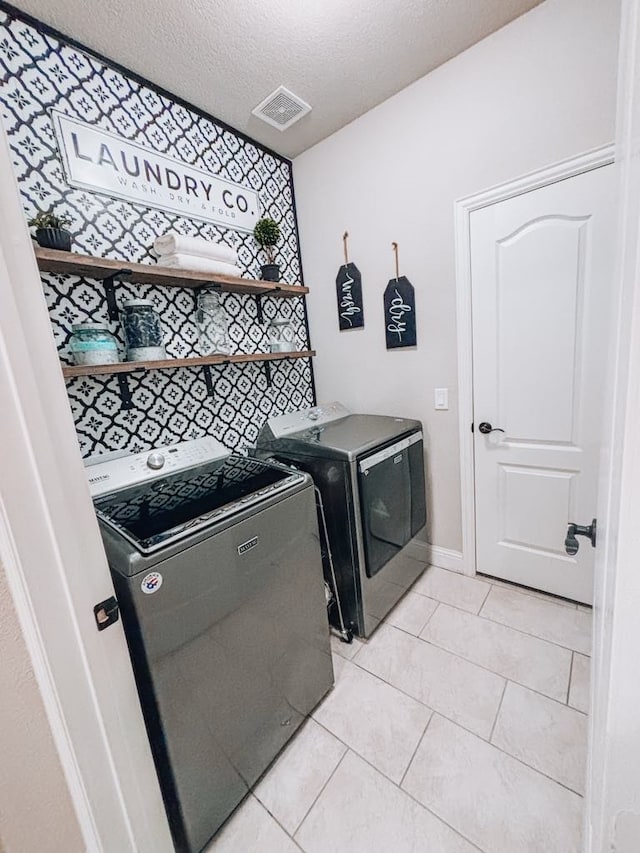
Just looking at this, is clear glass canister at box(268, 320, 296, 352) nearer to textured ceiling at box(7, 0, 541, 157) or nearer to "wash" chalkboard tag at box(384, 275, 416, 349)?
"wash" chalkboard tag at box(384, 275, 416, 349)

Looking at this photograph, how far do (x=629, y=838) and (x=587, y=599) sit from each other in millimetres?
1857

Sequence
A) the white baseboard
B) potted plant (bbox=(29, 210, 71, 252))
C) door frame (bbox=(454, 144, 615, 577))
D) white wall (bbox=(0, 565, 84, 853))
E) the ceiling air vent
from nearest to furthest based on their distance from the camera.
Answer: white wall (bbox=(0, 565, 84, 853)) < potted plant (bbox=(29, 210, 71, 252)) < door frame (bbox=(454, 144, 615, 577)) < the ceiling air vent < the white baseboard

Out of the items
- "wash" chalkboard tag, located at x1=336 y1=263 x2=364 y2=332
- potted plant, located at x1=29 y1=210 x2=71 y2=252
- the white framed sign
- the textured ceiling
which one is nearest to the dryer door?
"wash" chalkboard tag, located at x1=336 y1=263 x2=364 y2=332

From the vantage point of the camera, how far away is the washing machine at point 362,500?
1674 mm

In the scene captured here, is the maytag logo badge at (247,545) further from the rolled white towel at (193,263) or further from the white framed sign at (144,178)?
the white framed sign at (144,178)

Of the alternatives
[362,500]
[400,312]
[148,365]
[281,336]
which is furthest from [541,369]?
[148,365]

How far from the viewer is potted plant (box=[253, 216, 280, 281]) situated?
2.06 metres

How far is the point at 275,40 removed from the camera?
1510 millimetres

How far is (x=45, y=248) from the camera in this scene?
4.17 ft

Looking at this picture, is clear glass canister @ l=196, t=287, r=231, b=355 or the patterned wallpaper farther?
clear glass canister @ l=196, t=287, r=231, b=355

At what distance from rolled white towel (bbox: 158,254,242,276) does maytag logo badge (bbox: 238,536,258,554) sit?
1.28 m

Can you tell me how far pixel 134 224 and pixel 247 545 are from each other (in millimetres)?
1572

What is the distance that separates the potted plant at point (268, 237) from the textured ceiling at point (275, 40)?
0.55 metres

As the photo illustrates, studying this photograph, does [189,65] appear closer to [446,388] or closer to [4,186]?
[4,186]
